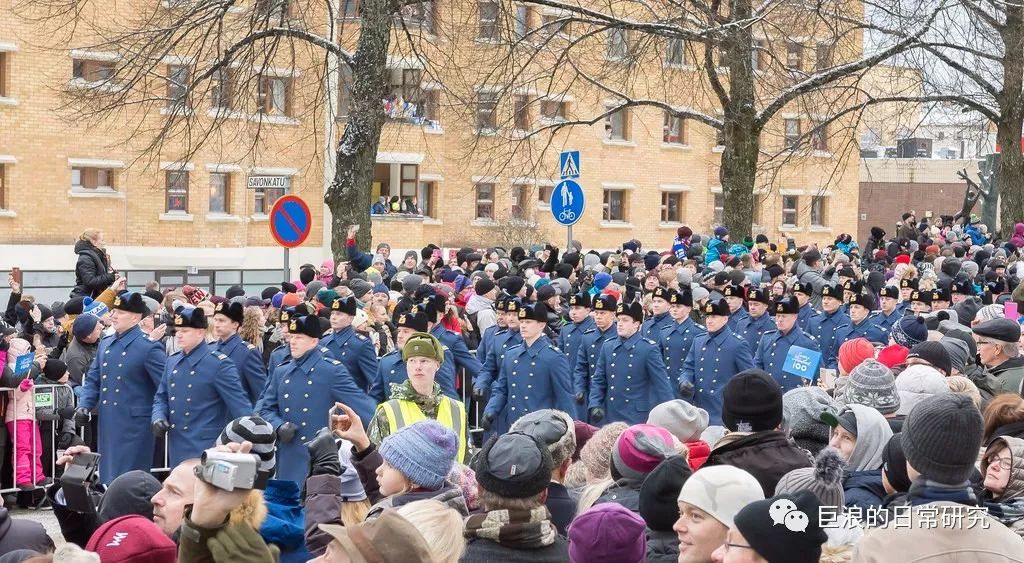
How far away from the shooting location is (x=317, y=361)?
1006 cm

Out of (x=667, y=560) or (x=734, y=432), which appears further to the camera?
(x=734, y=432)

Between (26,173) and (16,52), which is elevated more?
(16,52)

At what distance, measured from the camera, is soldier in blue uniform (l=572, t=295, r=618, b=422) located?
1309 cm

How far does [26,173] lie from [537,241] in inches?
627

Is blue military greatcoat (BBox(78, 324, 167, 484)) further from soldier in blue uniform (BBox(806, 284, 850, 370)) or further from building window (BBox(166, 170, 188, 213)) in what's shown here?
building window (BBox(166, 170, 188, 213))

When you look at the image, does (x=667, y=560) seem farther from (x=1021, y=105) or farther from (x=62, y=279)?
(x=62, y=279)

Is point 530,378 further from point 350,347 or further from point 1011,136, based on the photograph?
point 1011,136

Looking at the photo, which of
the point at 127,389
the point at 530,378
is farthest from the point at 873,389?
the point at 127,389

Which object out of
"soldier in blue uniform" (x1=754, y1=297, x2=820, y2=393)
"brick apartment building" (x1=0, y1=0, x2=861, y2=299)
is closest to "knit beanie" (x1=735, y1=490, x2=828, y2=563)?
"soldier in blue uniform" (x1=754, y1=297, x2=820, y2=393)

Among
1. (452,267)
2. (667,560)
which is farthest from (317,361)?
(452,267)

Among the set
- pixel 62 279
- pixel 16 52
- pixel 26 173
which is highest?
pixel 16 52

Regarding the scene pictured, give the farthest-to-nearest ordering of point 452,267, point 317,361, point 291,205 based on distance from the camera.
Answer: point 452,267 < point 291,205 < point 317,361

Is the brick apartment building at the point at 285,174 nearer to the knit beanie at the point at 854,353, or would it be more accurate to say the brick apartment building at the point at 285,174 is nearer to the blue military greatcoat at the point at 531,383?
the blue military greatcoat at the point at 531,383

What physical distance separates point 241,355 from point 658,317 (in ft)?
17.2
